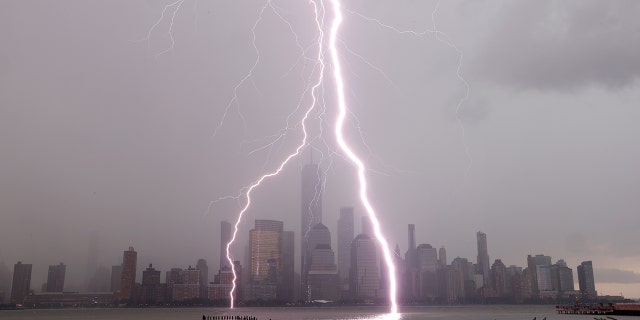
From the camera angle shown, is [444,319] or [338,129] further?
[444,319]

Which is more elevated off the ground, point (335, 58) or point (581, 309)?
point (335, 58)

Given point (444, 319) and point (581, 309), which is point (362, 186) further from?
point (581, 309)

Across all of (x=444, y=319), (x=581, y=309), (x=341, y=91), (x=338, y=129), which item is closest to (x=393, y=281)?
(x=338, y=129)

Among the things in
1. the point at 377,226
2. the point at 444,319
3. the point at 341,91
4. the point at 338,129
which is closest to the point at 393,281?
the point at 377,226

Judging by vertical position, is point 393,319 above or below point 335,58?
below

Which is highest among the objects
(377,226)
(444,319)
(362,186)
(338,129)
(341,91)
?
(341,91)

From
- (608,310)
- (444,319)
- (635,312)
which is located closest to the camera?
(635,312)

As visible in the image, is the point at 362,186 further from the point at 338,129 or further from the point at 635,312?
the point at 635,312

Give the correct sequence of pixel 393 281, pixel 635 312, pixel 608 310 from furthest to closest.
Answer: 1. pixel 608 310
2. pixel 635 312
3. pixel 393 281

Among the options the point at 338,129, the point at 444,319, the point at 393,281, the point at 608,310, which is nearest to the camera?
the point at 393,281
